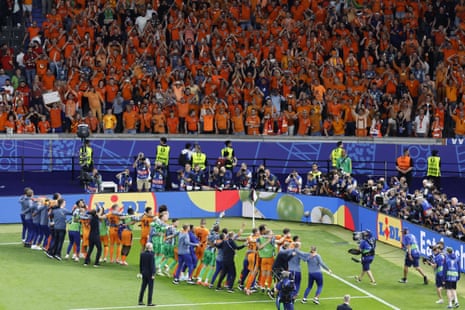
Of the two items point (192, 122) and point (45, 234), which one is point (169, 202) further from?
point (45, 234)

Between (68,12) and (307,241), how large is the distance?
16281 millimetres

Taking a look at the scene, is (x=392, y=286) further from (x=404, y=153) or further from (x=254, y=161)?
(x=254, y=161)

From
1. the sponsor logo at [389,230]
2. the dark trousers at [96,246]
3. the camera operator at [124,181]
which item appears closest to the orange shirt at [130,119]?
the camera operator at [124,181]

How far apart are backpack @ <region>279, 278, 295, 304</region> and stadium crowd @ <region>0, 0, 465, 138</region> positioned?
17.7 meters

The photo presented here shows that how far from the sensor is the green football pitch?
30531mm

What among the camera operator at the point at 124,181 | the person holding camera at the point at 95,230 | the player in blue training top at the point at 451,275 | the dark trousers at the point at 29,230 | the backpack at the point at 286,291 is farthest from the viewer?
the camera operator at the point at 124,181

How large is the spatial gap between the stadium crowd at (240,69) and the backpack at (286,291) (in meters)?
17.7

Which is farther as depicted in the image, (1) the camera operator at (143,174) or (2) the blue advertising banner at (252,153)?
(2) the blue advertising banner at (252,153)

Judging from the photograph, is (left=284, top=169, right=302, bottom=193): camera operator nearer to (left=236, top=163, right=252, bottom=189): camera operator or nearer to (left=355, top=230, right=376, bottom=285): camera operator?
(left=236, top=163, right=252, bottom=189): camera operator

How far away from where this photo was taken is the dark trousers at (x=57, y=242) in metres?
34.6

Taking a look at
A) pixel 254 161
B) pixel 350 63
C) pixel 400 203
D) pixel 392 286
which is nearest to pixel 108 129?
pixel 254 161

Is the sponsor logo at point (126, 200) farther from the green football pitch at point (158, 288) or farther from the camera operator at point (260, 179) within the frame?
the camera operator at point (260, 179)

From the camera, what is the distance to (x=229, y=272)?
31.8m

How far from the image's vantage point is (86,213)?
34.1 m
